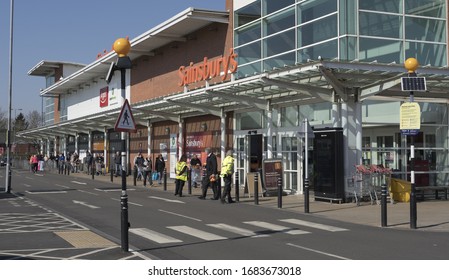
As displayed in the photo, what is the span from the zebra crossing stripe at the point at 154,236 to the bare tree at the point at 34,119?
3860 inches

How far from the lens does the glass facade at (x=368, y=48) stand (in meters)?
19.0

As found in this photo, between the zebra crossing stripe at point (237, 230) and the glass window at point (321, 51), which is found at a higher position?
the glass window at point (321, 51)

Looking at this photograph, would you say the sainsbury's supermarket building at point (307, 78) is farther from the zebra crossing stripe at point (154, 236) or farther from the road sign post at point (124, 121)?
the road sign post at point (124, 121)

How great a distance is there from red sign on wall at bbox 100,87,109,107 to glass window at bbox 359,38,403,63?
32361 millimetres

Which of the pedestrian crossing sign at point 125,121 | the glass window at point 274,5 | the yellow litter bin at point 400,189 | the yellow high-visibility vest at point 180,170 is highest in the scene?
the glass window at point 274,5

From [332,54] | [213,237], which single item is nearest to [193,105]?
[332,54]

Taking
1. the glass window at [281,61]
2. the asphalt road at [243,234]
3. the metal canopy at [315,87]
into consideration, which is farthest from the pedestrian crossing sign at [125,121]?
the glass window at [281,61]

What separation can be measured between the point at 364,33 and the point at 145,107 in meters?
14.7

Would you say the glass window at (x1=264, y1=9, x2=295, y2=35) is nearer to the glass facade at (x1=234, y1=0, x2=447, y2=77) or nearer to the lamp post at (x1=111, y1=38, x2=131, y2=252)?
Answer: the glass facade at (x1=234, y1=0, x2=447, y2=77)

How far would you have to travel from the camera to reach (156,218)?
14.6 m

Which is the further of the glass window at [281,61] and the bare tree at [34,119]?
the bare tree at [34,119]

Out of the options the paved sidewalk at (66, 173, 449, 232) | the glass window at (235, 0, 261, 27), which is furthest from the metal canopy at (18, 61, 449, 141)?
the glass window at (235, 0, 261, 27)

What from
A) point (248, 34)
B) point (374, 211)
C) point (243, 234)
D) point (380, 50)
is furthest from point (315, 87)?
point (243, 234)

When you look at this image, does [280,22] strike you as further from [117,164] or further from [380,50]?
[117,164]
